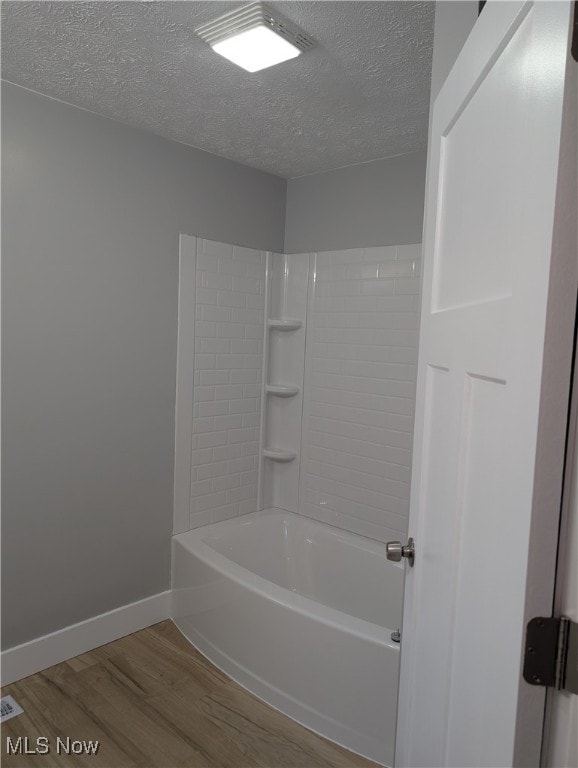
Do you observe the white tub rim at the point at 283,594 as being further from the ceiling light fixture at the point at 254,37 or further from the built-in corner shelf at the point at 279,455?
the ceiling light fixture at the point at 254,37

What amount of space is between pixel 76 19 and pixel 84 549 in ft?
7.09

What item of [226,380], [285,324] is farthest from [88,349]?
[285,324]

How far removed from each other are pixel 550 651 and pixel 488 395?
0.37 metres

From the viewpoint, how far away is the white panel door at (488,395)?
68cm

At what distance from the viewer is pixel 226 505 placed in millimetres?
3268

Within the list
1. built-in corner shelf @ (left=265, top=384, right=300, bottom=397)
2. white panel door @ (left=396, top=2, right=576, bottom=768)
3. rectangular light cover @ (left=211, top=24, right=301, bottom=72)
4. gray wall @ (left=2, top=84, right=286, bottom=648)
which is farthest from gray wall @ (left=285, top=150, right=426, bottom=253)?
white panel door @ (left=396, top=2, right=576, bottom=768)

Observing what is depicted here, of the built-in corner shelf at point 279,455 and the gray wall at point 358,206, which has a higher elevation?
the gray wall at point 358,206

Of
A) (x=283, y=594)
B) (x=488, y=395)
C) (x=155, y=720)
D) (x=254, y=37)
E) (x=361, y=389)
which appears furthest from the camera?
(x=361, y=389)

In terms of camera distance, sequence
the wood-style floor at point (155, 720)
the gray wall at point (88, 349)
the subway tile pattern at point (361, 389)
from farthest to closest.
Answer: the subway tile pattern at point (361, 389) < the gray wall at point (88, 349) < the wood-style floor at point (155, 720)

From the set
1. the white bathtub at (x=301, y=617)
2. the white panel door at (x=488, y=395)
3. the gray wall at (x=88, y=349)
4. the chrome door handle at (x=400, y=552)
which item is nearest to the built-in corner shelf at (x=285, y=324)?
the gray wall at (x=88, y=349)

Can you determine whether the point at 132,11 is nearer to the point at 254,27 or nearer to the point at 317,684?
the point at 254,27

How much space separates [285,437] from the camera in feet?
11.4

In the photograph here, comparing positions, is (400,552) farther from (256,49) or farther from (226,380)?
(226,380)

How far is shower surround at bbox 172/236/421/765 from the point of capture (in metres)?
2.79
